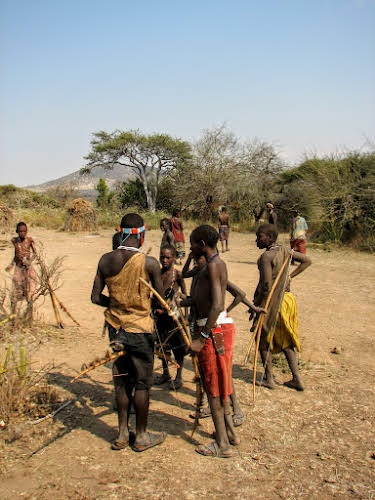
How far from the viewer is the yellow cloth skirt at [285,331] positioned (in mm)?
4277

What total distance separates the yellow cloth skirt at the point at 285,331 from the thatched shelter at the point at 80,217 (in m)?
16.7

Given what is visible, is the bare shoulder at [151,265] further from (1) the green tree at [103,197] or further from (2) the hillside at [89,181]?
(2) the hillside at [89,181]

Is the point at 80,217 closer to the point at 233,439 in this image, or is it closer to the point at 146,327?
the point at 146,327

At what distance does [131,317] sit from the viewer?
3.12 metres

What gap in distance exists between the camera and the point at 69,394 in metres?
4.00

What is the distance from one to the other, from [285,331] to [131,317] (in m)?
1.85

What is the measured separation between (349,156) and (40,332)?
13961 millimetres

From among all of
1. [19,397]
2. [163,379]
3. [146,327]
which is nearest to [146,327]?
[146,327]

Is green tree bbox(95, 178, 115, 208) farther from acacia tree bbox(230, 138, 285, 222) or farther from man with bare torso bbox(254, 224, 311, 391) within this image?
man with bare torso bbox(254, 224, 311, 391)

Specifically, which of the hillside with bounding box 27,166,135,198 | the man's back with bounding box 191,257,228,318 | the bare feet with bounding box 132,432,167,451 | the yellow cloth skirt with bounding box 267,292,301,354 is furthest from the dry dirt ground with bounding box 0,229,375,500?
the hillside with bounding box 27,166,135,198

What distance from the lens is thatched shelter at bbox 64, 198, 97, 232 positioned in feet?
65.4

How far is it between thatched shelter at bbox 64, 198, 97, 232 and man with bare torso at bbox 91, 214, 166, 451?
17.4 metres

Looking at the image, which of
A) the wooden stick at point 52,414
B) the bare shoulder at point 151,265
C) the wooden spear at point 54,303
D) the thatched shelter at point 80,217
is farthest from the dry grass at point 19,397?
the thatched shelter at point 80,217

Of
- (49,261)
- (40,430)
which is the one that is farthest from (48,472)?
(49,261)
